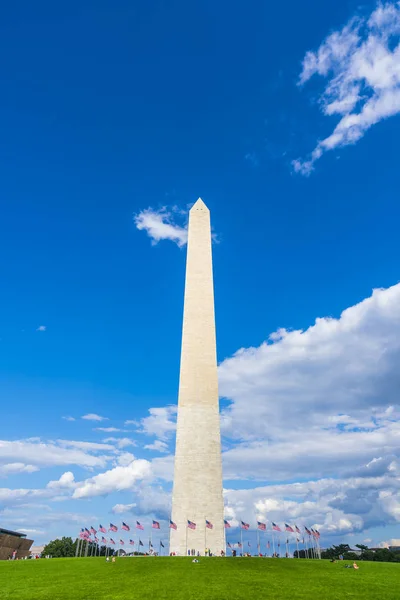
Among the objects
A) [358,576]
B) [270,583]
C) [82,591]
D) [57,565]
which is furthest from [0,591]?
[358,576]

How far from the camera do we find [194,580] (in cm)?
2369

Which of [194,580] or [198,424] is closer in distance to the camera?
[194,580]

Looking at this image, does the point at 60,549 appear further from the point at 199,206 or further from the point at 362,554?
the point at 199,206

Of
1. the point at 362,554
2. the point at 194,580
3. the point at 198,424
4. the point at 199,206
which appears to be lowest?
the point at 194,580

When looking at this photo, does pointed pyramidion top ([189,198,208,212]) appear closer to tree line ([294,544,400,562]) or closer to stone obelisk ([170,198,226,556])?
stone obelisk ([170,198,226,556])

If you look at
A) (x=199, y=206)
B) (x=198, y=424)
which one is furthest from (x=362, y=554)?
(x=199, y=206)

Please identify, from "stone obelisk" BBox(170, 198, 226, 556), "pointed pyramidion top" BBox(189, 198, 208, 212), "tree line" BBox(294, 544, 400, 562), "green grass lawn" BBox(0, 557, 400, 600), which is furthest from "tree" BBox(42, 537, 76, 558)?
"pointed pyramidion top" BBox(189, 198, 208, 212)

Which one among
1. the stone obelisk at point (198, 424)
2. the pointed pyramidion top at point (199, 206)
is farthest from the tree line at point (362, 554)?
the pointed pyramidion top at point (199, 206)

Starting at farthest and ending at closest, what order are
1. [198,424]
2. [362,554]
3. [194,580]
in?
[362,554], [198,424], [194,580]

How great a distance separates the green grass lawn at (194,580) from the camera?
21.0 metres

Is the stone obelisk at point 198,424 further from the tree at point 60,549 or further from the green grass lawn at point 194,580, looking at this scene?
the tree at point 60,549

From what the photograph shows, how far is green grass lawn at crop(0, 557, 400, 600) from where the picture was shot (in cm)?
2095

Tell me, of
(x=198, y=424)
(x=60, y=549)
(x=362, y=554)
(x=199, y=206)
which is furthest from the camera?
(x=60, y=549)

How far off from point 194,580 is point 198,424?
1918 cm
